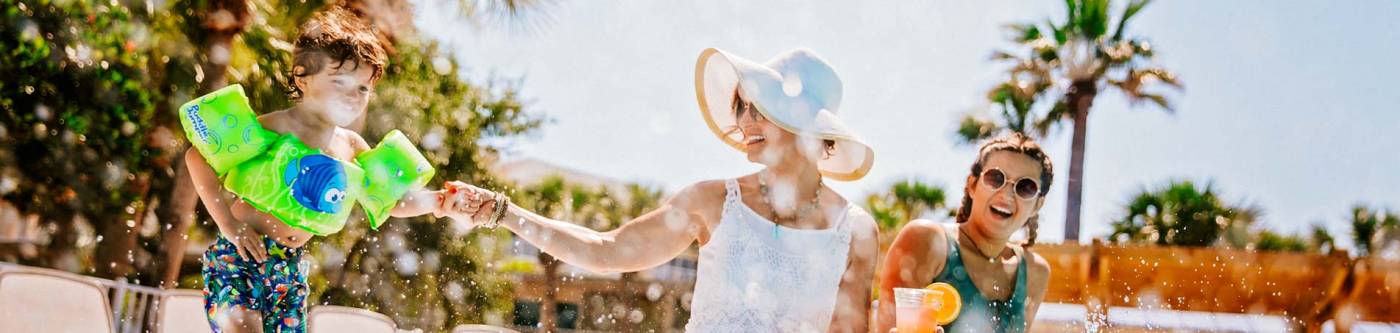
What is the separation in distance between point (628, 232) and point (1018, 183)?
58.2 inches

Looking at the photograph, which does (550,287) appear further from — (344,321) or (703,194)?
(703,194)

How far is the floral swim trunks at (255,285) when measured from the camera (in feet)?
9.91

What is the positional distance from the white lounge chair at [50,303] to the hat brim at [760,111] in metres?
2.33

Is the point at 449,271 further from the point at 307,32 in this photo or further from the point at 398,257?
the point at 307,32

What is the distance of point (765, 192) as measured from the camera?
9.68ft

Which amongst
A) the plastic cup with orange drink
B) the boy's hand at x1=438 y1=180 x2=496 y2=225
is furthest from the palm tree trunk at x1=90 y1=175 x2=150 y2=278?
the plastic cup with orange drink

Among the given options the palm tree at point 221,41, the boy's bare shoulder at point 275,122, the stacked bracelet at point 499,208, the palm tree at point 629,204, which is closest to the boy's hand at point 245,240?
the boy's bare shoulder at point 275,122

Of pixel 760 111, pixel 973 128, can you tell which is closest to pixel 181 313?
pixel 760 111

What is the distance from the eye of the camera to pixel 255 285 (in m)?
3.03

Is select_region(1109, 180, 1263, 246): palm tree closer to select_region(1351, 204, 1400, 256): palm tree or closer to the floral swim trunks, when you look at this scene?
select_region(1351, 204, 1400, 256): palm tree

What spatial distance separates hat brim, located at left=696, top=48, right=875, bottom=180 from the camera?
293 cm

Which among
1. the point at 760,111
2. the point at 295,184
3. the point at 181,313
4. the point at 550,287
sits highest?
the point at 760,111

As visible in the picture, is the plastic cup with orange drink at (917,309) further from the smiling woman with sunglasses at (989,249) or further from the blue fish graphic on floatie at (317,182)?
the blue fish graphic on floatie at (317,182)

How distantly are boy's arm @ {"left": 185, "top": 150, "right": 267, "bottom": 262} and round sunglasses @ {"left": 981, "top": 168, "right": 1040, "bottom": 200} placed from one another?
2348 mm
